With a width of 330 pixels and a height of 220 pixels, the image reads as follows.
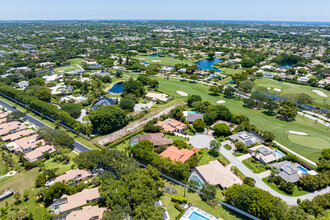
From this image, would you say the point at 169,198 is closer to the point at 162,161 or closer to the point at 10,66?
the point at 162,161

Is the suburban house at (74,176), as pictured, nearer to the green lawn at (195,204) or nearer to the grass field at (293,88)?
the green lawn at (195,204)

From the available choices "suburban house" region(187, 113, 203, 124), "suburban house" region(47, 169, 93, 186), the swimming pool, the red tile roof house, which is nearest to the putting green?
the swimming pool

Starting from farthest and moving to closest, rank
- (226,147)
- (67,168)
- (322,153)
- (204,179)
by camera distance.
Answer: (226,147) → (322,153) → (67,168) → (204,179)

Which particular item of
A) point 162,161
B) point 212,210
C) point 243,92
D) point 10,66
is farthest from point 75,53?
point 212,210

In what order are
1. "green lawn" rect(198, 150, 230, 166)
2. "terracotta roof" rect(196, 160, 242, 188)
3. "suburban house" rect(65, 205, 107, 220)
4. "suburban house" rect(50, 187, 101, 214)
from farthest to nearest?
"green lawn" rect(198, 150, 230, 166) < "terracotta roof" rect(196, 160, 242, 188) < "suburban house" rect(50, 187, 101, 214) < "suburban house" rect(65, 205, 107, 220)

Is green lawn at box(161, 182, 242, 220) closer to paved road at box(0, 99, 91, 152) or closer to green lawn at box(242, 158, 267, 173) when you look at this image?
green lawn at box(242, 158, 267, 173)

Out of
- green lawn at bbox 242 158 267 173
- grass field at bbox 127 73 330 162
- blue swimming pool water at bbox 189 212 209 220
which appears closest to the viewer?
blue swimming pool water at bbox 189 212 209 220

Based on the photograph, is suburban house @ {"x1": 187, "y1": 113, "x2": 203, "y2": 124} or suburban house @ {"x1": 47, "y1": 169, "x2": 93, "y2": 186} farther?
suburban house @ {"x1": 187, "y1": 113, "x2": 203, "y2": 124}
